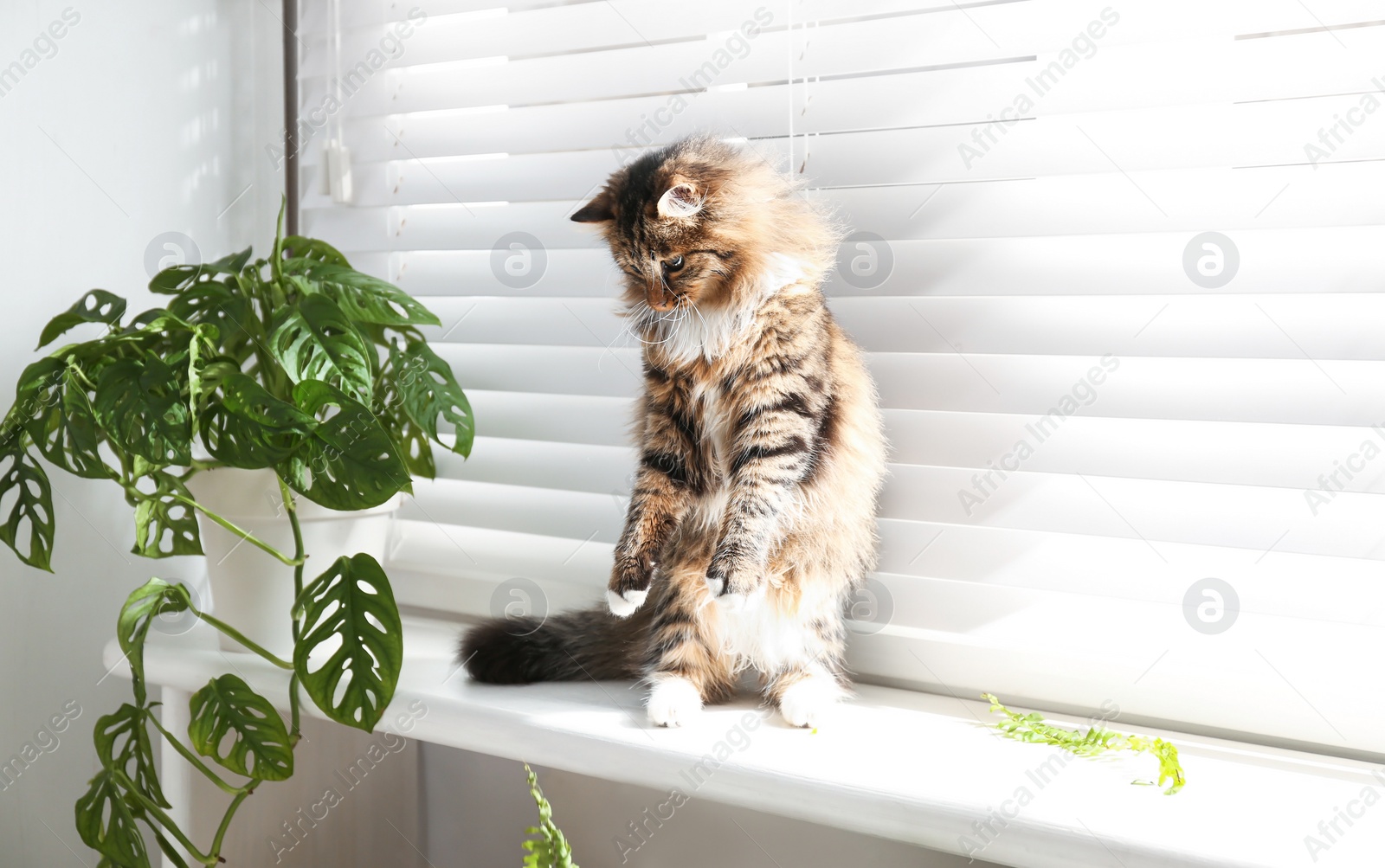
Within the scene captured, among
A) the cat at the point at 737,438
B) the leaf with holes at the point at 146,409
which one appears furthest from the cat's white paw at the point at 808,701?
the leaf with holes at the point at 146,409

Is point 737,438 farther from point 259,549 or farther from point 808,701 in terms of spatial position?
point 259,549

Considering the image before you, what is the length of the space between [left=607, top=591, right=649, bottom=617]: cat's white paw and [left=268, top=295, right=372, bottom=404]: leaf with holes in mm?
340

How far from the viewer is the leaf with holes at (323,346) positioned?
88 centimetres

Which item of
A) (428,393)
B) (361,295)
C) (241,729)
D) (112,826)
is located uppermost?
(361,295)

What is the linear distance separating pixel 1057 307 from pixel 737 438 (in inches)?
15.0

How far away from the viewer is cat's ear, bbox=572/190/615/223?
2.90 feet

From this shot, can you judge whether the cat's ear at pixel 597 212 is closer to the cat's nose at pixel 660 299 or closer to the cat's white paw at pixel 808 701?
the cat's nose at pixel 660 299

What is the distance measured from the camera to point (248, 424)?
33.1 inches

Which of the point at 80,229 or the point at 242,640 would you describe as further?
the point at 80,229

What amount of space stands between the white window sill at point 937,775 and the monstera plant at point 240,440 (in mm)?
103

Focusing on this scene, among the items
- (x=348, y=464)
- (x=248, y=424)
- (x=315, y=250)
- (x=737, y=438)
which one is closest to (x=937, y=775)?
(x=737, y=438)

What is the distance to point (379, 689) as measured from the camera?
0.85m

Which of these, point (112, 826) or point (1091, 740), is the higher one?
point (1091, 740)

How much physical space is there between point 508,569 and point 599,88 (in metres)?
0.67
